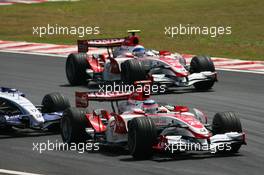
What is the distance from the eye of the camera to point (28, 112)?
73.0 feet

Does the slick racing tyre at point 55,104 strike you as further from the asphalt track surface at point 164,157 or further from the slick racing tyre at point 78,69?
the slick racing tyre at point 78,69

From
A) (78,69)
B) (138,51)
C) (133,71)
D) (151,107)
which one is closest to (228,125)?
(151,107)

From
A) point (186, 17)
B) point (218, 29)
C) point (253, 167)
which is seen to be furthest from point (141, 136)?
point (186, 17)

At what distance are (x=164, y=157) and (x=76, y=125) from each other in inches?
84.3

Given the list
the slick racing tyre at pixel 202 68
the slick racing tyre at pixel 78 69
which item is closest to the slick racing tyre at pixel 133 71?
the slick racing tyre at pixel 202 68

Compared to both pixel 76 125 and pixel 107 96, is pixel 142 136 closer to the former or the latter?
pixel 76 125

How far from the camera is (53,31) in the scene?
147 ft

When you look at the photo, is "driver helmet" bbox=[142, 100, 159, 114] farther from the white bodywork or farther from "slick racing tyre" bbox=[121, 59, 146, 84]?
"slick racing tyre" bbox=[121, 59, 146, 84]

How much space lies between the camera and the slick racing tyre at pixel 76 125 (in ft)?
68.3

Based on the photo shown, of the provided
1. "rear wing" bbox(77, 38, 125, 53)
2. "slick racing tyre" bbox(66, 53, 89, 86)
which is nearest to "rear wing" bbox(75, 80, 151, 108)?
"rear wing" bbox(77, 38, 125, 53)

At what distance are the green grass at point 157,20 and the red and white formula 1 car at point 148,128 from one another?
54.4ft

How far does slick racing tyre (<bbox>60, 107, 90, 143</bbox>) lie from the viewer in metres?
20.8

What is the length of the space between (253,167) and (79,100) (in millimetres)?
4344

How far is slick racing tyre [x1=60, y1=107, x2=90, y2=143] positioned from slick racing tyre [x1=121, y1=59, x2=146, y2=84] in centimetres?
825
